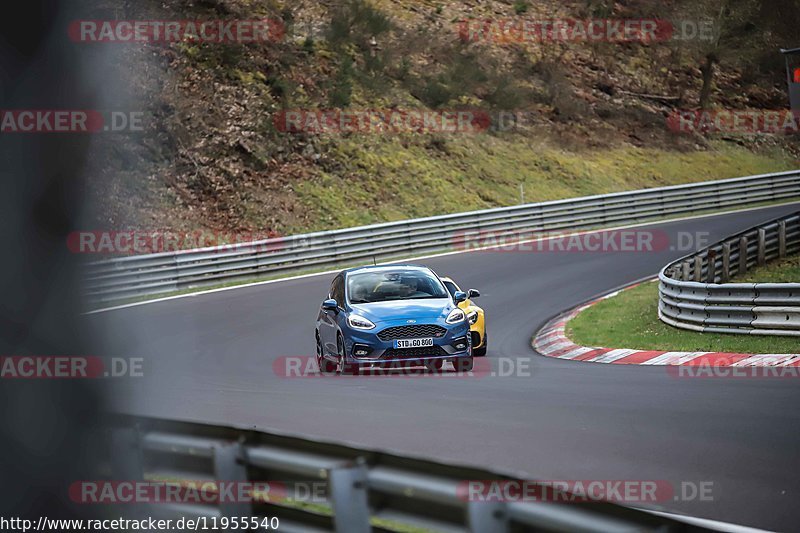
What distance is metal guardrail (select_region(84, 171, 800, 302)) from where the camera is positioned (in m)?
26.2

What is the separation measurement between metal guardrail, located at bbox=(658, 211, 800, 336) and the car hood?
4.20 meters

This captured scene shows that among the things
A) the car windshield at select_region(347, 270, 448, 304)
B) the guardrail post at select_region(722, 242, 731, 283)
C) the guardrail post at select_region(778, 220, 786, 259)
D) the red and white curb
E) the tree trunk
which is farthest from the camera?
the tree trunk

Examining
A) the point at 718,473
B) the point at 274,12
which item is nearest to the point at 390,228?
the point at 274,12

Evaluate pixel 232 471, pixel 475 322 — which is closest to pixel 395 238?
pixel 475 322

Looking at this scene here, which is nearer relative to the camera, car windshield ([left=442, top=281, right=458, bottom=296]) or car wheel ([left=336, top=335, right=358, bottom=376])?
car wheel ([left=336, top=335, right=358, bottom=376])

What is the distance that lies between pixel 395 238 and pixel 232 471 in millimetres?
25846

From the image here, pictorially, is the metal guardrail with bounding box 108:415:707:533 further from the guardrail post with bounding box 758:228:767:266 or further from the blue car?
the guardrail post with bounding box 758:228:767:266

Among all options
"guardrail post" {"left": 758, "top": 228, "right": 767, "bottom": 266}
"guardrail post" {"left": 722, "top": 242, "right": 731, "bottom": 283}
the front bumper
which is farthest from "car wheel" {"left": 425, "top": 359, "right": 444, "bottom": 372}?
"guardrail post" {"left": 758, "top": 228, "right": 767, "bottom": 266}

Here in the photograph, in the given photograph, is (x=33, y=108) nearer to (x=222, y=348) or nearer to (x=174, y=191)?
(x=222, y=348)

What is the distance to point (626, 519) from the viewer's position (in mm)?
3432

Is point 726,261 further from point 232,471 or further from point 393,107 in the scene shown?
point 393,107

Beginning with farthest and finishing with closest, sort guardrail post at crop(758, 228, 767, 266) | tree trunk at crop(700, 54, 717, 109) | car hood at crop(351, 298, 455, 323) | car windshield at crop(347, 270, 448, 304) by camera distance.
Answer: tree trunk at crop(700, 54, 717, 109)
guardrail post at crop(758, 228, 767, 266)
car windshield at crop(347, 270, 448, 304)
car hood at crop(351, 298, 455, 323)

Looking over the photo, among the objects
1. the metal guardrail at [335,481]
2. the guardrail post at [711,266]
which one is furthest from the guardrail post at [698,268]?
the metal guardrail at [335,481]

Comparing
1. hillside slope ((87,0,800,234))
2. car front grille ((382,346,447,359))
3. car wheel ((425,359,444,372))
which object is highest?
hillside slope ((87,0,800,234))
